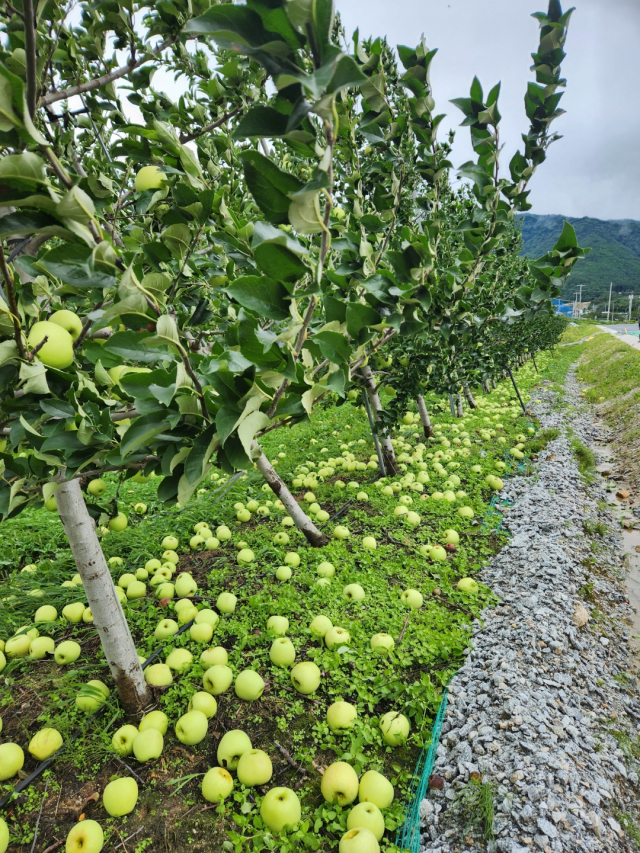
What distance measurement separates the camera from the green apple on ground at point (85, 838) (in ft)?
6.51

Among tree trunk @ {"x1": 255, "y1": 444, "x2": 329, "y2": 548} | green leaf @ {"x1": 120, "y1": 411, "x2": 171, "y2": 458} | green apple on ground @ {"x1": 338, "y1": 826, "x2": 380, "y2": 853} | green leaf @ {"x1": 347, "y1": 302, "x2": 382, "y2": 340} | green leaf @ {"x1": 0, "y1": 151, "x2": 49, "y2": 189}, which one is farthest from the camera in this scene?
tree trunk @ {"x1": 255, "y1": 444, "x2": 329, "y2": 548}

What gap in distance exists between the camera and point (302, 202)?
82 centimetres

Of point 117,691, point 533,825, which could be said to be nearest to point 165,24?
point 117,691

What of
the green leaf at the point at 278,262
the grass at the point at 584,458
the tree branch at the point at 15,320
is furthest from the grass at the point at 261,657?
Result: the grass at the point at 584,458

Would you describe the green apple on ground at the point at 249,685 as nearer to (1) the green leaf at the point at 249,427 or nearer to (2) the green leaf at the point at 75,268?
(1) the green leaf at the point at 249,427

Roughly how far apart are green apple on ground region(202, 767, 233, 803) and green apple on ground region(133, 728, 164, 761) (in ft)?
1.16

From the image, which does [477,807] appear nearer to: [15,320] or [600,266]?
[15,320]

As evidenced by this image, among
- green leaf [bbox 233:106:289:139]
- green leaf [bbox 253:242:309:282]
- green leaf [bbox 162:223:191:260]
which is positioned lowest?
green leaf [bbox 253:242:309:282]

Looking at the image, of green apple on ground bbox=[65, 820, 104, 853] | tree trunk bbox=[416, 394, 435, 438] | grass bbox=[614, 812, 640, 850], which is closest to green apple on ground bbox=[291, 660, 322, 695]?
green apple on ground bbox=[65, 820, 104, 853]

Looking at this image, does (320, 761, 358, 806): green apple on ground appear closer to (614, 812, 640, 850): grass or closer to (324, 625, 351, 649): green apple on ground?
(324, 625, 351, 649): green apple on ground

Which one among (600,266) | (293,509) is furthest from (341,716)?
(600,266)

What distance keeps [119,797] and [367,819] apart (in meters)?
1.24

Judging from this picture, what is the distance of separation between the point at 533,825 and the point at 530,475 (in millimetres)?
5528

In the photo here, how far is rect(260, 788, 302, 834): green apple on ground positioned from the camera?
2051 mm
